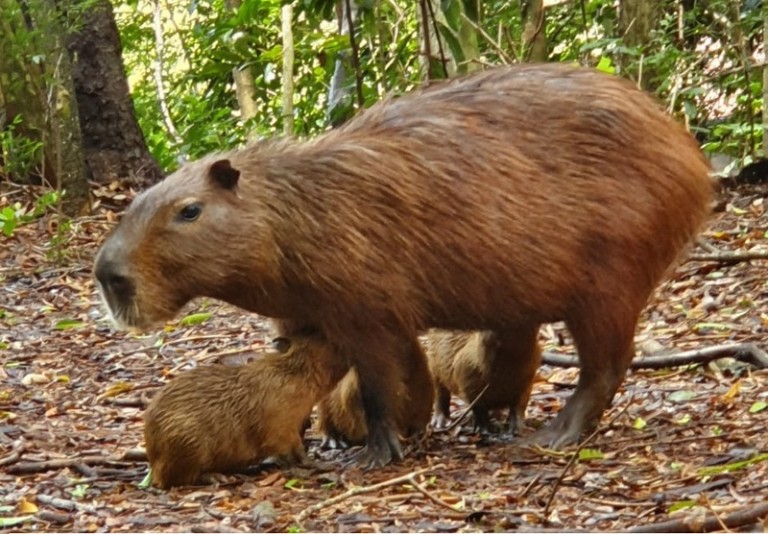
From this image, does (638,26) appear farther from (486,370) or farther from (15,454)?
(15,454)

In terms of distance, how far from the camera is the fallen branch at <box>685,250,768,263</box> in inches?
254

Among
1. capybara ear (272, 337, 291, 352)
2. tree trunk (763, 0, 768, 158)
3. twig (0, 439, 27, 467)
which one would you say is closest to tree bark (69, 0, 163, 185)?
tree trunk (763, 0, 768, 158)

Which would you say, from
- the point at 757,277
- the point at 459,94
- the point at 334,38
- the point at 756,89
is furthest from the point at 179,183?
the point at 756,89

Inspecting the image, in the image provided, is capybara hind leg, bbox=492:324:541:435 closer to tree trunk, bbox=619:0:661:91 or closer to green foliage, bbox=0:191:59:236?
tree trunk, bbox=619:0:661:91

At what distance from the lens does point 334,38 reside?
8641 millimetres

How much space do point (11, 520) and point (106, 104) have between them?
6.21 meters

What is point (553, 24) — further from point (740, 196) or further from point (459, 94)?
point (459, 94)

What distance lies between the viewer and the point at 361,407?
5.06 m

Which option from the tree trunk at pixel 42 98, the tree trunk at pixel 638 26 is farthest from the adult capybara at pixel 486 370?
the tree trunk at pixel 42 98

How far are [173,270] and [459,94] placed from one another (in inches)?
50.7

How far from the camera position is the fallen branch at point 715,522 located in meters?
3.12

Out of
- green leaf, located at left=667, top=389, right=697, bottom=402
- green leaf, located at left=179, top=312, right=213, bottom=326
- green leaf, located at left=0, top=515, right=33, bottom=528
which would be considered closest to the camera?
green leaf, located at left=0, top=515, right=33, bottom=528

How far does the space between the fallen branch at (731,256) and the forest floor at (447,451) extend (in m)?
0.06

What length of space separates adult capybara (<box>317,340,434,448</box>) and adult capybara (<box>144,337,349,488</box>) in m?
0.20
